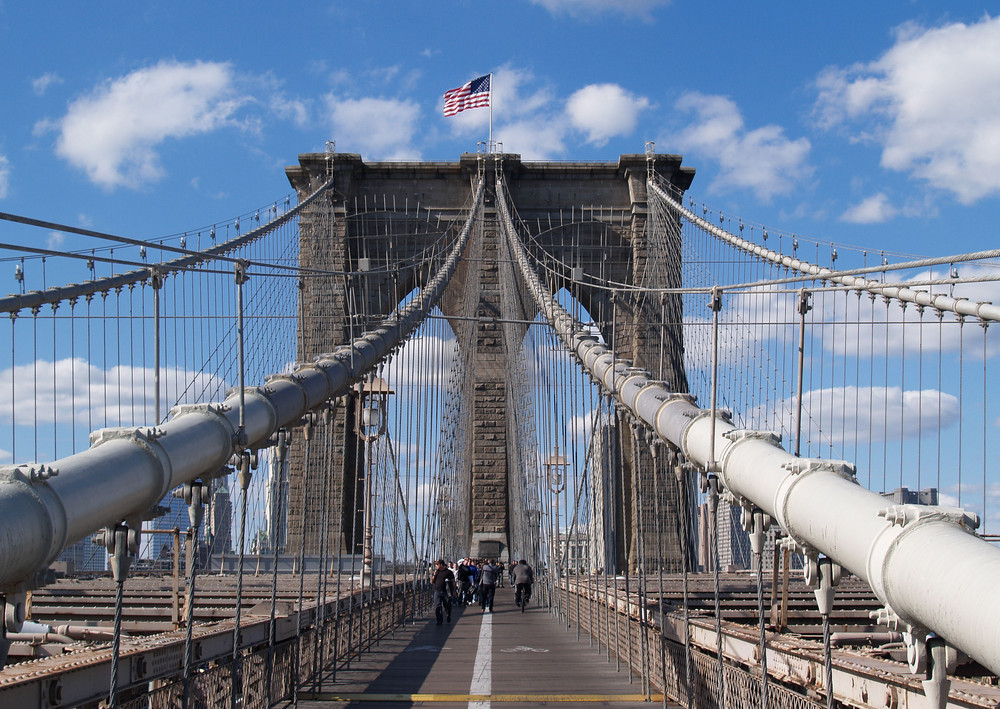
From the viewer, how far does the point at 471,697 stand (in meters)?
7.79

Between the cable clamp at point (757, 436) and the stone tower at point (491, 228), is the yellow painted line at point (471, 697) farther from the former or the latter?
the stone tower at point (491, 228)

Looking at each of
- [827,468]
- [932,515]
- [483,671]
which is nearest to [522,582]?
[483,671]

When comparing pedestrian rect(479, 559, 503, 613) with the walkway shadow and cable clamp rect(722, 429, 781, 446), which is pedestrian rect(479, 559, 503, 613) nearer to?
the walkway shadow

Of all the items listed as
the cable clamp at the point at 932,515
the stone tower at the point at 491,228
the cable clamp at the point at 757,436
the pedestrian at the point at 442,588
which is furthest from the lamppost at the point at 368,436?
the stone tower at the point at 491,228

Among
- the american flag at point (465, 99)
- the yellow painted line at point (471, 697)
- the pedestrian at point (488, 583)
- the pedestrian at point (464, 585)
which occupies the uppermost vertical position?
the american flag at point (465, 99)

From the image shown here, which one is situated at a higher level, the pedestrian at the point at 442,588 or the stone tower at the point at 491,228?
the stone tower at the point at 491,228

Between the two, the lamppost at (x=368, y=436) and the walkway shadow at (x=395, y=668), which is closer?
the walkway shadow at (x=395, y=668)

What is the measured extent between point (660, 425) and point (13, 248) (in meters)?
3.56

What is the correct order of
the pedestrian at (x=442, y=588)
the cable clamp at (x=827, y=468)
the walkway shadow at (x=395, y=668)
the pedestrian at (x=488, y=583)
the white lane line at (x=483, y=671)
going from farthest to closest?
the pedestrian at (x=488, y=583) → the pedestrian at (x=442, y=588) → the walkway shadow at (x=395, y=668) → the white lane line at (x=483, y=671) → the cable clamp at (x=827, y=468)

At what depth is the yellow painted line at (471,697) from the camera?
7676mm

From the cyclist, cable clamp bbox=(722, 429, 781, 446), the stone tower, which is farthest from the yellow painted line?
the stone tower

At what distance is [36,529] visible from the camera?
304 centimetres

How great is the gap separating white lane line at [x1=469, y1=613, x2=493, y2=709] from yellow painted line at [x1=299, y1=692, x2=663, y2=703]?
0.14 meters

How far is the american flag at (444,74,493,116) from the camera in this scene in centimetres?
3256
